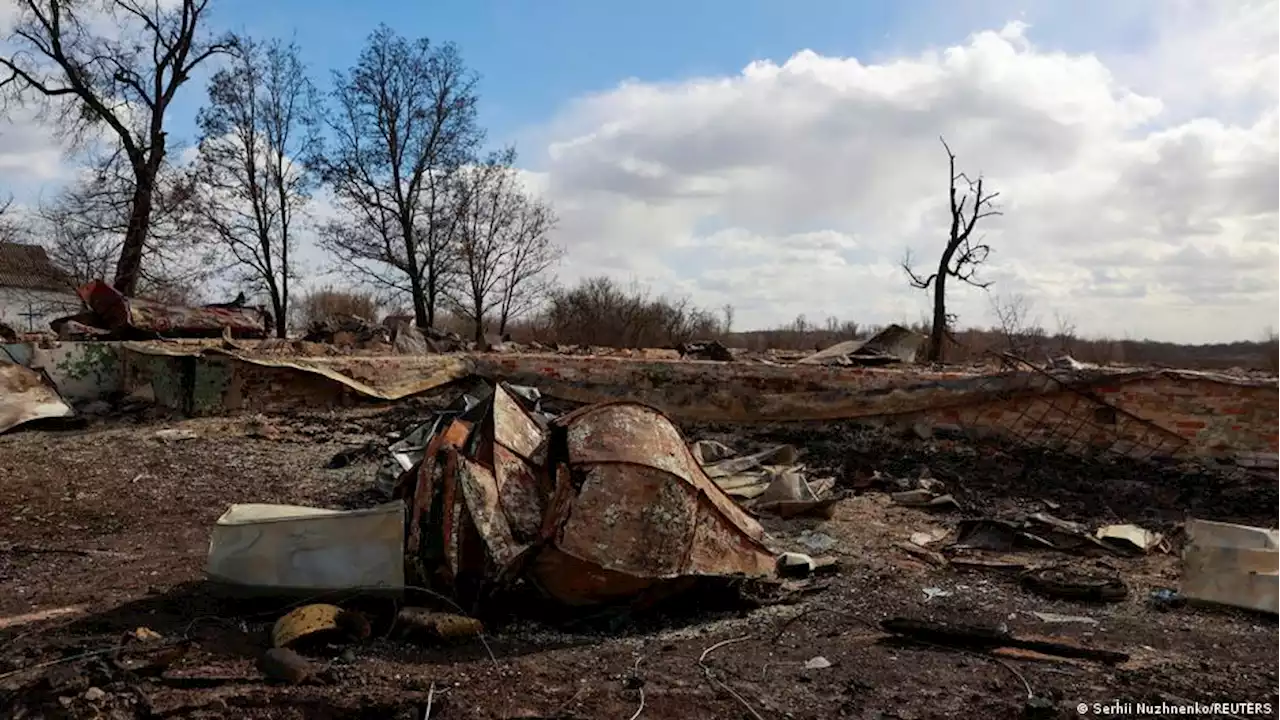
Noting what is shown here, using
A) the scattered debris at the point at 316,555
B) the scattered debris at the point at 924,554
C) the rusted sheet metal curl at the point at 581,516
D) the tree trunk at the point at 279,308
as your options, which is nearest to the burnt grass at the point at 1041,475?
the scattered debris at the point at 924,554

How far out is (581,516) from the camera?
4730mm

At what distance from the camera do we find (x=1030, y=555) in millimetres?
6621

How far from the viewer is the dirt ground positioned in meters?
3.73

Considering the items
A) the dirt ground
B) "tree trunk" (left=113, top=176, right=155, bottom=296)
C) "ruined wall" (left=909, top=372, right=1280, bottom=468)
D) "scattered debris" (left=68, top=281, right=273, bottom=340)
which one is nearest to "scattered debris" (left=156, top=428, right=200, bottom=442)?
the dirt ground

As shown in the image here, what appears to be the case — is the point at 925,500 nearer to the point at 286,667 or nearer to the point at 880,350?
the point at 286,667

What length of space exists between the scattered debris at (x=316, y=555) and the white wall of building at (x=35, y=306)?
68.4ft

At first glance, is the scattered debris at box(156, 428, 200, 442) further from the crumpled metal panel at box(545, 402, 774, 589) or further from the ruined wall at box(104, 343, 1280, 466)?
the crumpled metal panel at box(545, 402, 774, 589)

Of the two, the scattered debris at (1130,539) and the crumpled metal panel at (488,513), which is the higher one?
the crumpled metal panel at (488,513)

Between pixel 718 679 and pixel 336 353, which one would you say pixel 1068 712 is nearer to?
pixel 718 679

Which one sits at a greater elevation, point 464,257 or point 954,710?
point 464,257

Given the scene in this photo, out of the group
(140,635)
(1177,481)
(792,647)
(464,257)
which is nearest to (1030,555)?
(792,647)

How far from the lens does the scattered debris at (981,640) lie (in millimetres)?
4293

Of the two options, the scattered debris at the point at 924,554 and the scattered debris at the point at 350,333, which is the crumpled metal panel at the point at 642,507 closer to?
the scattered debris at the point at 924,554

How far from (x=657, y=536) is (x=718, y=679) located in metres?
0.95
